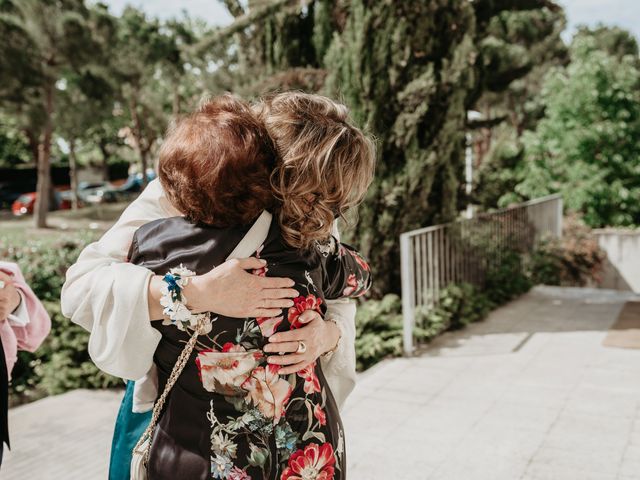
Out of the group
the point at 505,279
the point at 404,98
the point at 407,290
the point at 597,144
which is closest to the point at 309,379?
the point at 407,290

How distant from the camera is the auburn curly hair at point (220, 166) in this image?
124cm

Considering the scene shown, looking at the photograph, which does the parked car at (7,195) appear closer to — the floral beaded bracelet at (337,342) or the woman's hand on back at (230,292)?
the floral beaded bracelet at (337,342)

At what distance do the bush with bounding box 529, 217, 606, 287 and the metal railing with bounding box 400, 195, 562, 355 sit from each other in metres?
0.29

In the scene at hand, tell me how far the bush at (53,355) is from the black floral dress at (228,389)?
181 inches

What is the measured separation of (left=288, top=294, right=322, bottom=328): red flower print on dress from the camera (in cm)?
142

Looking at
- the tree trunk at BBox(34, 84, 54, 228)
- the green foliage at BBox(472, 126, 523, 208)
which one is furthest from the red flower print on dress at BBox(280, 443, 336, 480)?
the tree trunk at BBox(34, 84, 54, 228)

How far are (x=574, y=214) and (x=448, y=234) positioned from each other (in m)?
7.13

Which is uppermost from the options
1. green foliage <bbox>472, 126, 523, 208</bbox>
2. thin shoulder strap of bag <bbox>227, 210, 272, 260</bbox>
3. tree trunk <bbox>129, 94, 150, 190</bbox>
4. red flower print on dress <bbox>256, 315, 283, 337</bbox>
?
tree trunk <bbox>129, 94, 150, 190</bbox>

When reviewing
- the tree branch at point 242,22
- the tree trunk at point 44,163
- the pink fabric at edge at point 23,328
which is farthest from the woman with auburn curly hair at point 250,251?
the tree trunk at point 44,163

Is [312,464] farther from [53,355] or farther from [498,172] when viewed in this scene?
[498,172]

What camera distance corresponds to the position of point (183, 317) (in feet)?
4.29

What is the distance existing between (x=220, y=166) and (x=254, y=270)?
0.88 ft

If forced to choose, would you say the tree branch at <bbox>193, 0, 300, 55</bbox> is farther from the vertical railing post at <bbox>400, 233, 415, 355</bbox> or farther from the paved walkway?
the paved walkway

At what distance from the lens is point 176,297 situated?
1302mm
